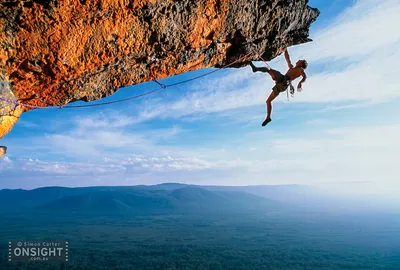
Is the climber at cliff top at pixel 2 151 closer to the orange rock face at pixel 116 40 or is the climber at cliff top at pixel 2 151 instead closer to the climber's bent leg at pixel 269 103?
the orange rock face at pixel 116 40

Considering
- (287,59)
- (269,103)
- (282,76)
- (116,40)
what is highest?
(287,59)

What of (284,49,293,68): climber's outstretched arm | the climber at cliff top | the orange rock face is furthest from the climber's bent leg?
the climber at cliff top

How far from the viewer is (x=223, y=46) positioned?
6934mm

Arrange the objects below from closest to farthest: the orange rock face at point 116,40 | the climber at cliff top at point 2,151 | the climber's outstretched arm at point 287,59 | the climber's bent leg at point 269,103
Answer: the orange rock face at point 116,40 → the climber at cliff top at point 2,151 → the climber's bent leg at point 269,103 → the climber's outstretched arm at point 287,59

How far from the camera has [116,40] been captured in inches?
207

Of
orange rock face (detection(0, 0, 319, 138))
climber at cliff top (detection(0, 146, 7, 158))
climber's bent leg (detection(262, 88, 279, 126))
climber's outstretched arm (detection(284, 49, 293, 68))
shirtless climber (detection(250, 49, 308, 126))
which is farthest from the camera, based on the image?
climber's outstretched arm (detection(284, 49, 293, 68))

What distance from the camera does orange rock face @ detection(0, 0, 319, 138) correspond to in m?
4.53

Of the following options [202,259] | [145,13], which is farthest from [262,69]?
[202,259]

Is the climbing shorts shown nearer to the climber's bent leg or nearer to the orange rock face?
the climber's bent leg

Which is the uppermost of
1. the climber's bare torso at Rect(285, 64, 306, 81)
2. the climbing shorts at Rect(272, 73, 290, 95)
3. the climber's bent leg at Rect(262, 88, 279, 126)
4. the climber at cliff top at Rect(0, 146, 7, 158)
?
the climber's bare torso at Rect(285, 64, 306, 81)

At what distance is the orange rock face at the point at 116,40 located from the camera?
453 cm

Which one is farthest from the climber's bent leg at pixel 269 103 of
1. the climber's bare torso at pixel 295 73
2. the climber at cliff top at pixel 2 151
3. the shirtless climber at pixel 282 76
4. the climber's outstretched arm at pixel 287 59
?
the climber at cliff top at pixel 2 151

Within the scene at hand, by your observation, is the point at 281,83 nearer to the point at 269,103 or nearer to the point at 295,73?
the point at 295,73

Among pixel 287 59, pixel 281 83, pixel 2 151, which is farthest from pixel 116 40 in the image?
pixel 287 59
